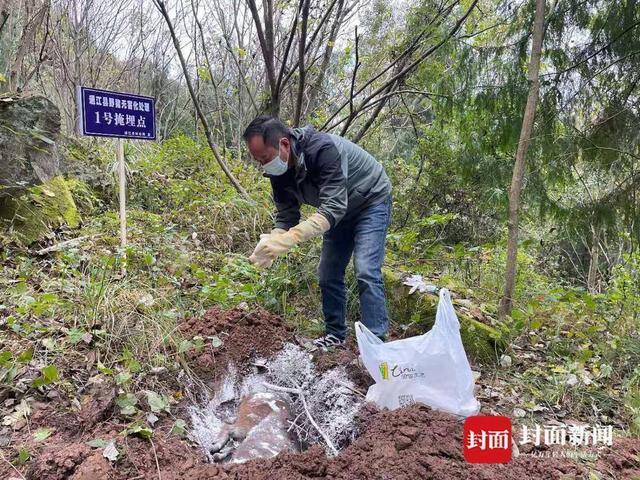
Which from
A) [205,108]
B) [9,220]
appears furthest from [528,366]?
[205,108]

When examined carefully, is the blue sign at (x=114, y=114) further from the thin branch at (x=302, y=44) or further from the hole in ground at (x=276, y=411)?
the hole in ground at (x=276, y=411)

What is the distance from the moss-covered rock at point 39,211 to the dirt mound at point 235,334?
6.65 ft

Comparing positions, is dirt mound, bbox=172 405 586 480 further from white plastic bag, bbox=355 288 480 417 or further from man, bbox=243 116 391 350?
man, bbox=243 116 391 350

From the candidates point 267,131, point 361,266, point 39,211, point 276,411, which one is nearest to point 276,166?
point 267,131

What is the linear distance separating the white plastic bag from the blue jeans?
46 cm

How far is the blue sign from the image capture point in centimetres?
337

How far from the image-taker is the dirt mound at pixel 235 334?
2.67 metres

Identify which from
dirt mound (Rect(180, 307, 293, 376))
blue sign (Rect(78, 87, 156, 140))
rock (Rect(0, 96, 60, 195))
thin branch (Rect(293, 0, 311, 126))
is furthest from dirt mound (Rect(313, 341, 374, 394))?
rock (Rect(0, 96, 60, 195))

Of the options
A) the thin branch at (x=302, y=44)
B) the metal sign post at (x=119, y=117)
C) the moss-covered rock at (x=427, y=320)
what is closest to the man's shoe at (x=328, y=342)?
the moss-covered rock at (x=427, y=320)

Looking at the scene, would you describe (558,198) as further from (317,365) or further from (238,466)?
(238,466)
